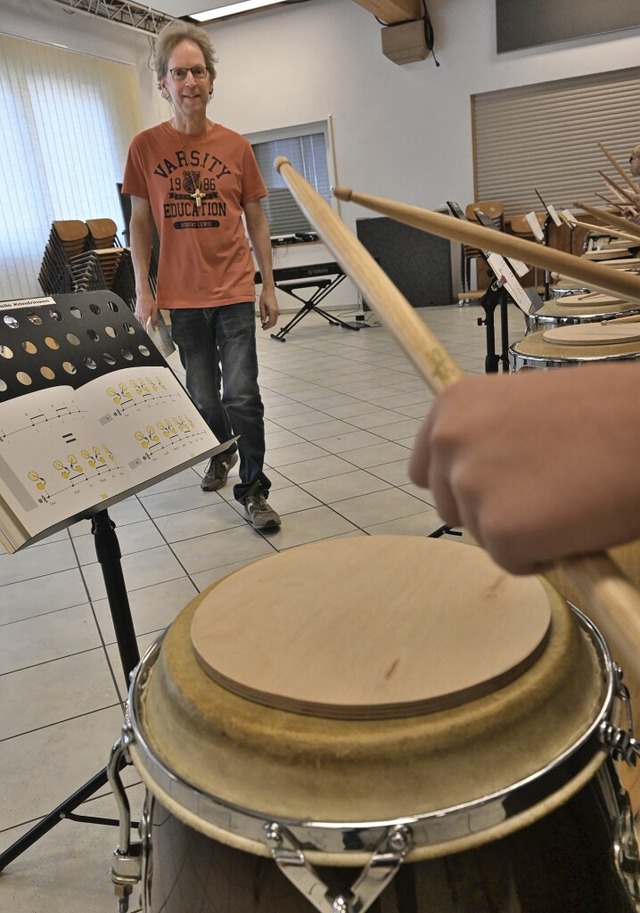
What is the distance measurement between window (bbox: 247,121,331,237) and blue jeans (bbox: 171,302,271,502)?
7448 millimetres

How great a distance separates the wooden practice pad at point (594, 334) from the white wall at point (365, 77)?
770 cm

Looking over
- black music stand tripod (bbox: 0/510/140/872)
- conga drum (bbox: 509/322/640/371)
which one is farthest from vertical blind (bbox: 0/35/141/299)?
black music stand tripod (bbox: 0/510/140/872)

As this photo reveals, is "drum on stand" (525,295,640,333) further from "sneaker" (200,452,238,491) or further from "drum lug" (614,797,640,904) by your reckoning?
"drum lug" (614,797,640,904)

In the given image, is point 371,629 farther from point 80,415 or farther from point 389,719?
point 80,415

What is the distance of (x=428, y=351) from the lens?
0.50 meters

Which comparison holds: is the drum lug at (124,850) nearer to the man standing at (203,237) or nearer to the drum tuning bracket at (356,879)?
the drum tuning bracket at (356,879)

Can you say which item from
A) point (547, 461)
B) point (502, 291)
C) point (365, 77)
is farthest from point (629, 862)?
point (365, 77)

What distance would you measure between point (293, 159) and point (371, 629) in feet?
33.1

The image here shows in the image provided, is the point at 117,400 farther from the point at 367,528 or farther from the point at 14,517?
the point at 367,528

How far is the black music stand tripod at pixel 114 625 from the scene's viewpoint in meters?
1.24

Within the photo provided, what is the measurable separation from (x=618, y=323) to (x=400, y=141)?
8.10 metres

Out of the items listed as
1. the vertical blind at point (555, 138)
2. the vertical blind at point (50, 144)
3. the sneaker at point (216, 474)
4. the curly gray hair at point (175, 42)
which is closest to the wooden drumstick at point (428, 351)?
the curly gray hair at point (175, 42)

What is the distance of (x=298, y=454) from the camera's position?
3584 mm

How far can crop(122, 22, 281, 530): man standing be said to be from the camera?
246 cm
